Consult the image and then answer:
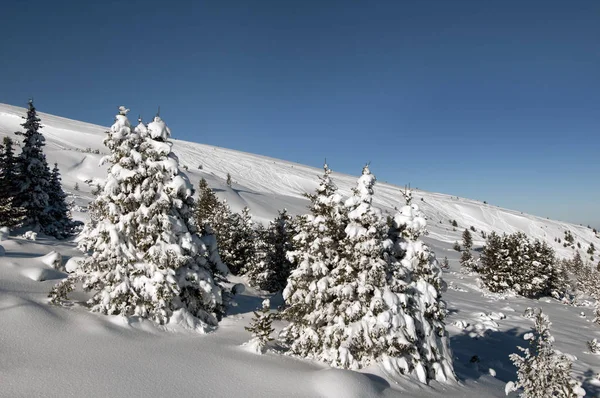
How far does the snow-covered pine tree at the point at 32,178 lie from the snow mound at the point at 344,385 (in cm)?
2530

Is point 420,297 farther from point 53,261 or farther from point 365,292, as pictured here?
point 53,261

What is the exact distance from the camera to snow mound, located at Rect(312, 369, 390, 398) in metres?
11.7

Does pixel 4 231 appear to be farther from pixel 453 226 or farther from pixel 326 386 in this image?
pixel 453 226

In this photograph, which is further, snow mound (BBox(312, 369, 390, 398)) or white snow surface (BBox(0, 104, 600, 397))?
snow mound (BBox(312, 369, 390, 398))

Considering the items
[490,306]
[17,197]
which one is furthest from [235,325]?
[490,306]

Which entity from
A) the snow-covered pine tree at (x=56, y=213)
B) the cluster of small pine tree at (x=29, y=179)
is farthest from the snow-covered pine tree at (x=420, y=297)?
the snow-covered pine tree at (x=56, y=213)

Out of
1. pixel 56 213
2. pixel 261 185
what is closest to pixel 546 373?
pixel 56 213

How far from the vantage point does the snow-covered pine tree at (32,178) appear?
26.7m

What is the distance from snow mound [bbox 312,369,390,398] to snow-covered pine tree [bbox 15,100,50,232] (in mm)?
25300

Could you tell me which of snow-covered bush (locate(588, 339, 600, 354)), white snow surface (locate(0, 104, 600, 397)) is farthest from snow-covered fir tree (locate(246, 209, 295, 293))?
snow-covered bush (locate(588, 339, 600, 354))

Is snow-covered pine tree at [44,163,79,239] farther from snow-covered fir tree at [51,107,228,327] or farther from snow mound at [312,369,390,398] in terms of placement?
snow mound at [312,369,390,398]

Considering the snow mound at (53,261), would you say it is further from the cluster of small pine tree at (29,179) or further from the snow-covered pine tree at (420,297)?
the snow-covered pine tree at (420,297)

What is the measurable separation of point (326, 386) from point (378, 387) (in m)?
2.30

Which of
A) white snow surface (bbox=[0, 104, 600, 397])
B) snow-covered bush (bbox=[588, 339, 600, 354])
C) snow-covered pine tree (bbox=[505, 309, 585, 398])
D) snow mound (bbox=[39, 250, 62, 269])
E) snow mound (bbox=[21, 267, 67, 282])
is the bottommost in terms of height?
snow-covered bush (bbox=[588, 339, 600, 354])
